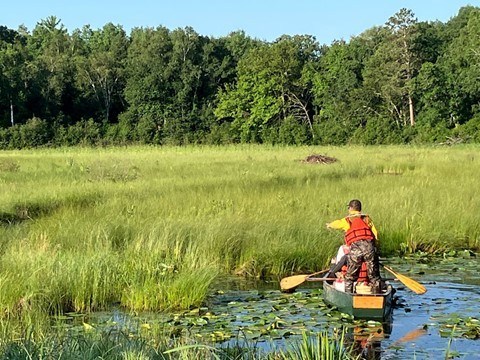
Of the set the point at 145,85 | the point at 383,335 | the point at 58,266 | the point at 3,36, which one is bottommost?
the point at 383,335

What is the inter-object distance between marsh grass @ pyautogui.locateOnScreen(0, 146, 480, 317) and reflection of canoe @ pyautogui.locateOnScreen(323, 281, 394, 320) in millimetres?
1816

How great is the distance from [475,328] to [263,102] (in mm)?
58082

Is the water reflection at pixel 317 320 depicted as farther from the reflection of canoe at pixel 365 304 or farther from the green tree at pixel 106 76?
the green tree at pixel 106 76

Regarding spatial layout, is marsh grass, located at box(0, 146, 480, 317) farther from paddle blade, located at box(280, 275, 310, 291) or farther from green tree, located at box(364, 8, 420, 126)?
green tree, located at box(364, 8, 420, 126)

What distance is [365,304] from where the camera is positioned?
903cm

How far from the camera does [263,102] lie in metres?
66.1

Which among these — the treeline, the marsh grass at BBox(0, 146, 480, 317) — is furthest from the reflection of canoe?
the treeline

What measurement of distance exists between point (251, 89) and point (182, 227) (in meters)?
55.3

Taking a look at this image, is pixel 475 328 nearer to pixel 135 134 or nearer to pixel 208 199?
pixel 208 199

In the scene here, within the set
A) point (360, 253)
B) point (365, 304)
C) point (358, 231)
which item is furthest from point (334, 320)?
point (358, 231)

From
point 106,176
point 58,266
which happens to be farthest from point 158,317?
point 106,176

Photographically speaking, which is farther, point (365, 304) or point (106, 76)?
point (106, 76)

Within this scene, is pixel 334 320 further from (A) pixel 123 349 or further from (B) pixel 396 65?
(B) pixel 396 65

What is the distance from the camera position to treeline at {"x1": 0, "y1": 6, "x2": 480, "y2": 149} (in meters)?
55.9
